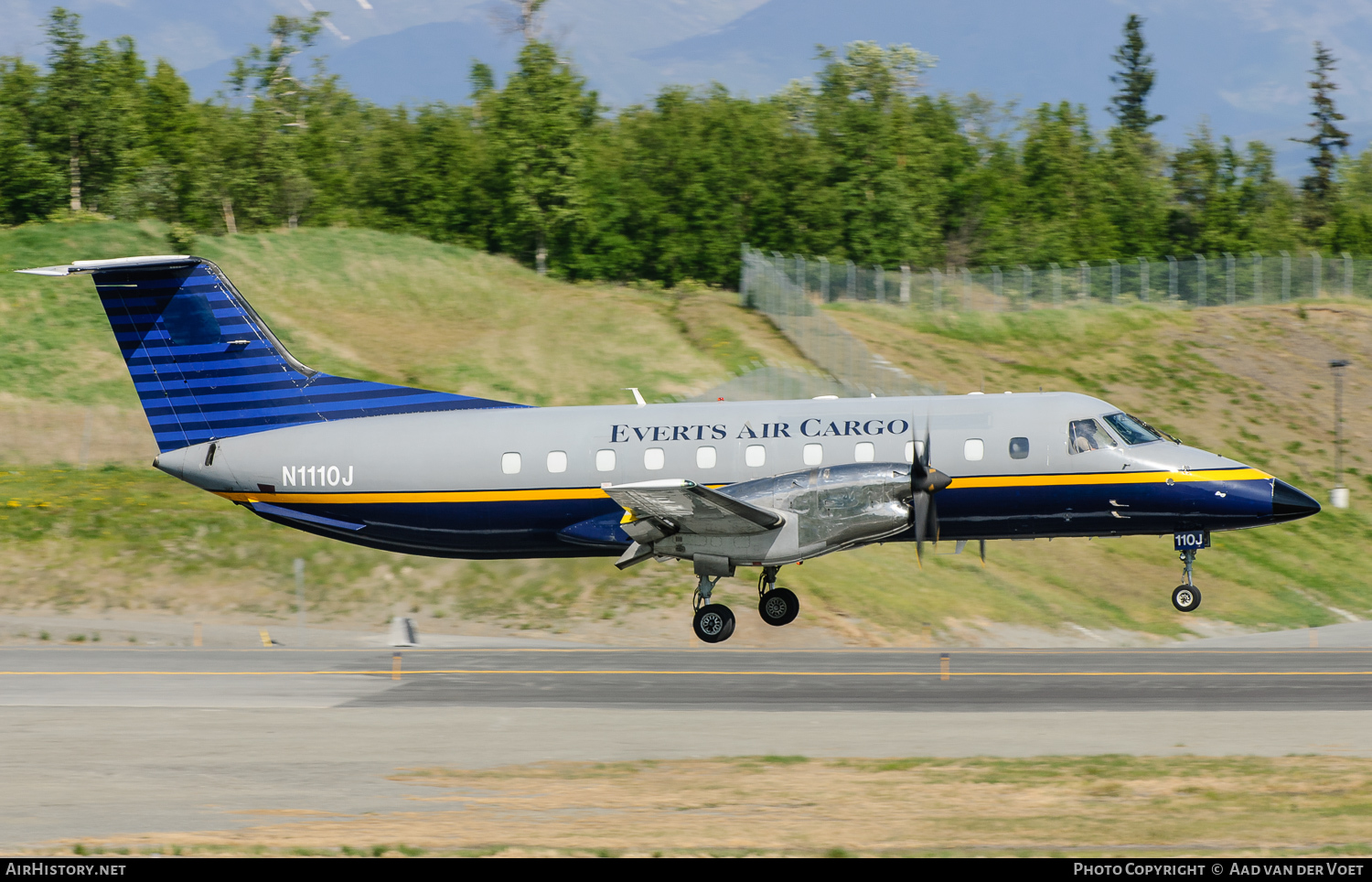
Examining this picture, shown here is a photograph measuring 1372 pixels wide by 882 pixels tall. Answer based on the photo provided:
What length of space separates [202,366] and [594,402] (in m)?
24.5

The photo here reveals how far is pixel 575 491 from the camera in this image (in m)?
24.4

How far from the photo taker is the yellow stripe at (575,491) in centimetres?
2338

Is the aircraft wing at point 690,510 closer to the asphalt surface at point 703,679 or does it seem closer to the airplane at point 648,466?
the airplane at point 648,466

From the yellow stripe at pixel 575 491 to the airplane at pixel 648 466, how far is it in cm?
3

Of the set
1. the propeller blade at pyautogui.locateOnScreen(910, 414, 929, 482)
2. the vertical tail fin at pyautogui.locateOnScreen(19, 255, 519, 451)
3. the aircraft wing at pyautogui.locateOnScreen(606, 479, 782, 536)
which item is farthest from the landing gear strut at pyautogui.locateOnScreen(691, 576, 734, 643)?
the vertical tail fin at pyautogui.locateOnScreen(19, 255, 519, 451)

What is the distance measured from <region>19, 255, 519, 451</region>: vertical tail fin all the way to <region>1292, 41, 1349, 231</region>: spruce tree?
317ft

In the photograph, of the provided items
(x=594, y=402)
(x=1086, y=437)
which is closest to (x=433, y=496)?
(x=1086, y=437)

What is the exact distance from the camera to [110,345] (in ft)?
170

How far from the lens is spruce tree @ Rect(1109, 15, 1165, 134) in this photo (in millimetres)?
130250

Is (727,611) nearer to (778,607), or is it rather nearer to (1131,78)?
(778,607)

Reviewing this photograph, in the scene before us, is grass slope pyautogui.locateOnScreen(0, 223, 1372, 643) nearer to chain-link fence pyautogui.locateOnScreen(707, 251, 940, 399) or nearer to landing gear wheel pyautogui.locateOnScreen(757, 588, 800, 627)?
chain-link fence pyautogui.locateOnScreen(707, 251, 940, 399)

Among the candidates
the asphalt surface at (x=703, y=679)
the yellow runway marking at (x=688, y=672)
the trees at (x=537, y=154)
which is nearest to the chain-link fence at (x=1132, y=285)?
the trees at (x=537, y=154)
